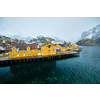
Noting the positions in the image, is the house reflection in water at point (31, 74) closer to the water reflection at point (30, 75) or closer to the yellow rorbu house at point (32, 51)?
the water reflection at point (30, 75)

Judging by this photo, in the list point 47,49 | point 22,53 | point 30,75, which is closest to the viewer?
point 30,75

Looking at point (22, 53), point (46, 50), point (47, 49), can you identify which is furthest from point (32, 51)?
point (47, 49)

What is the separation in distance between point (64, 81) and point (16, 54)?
25332mm

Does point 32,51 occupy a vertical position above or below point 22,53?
above

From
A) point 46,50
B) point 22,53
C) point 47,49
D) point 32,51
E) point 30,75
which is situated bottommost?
point 30,75

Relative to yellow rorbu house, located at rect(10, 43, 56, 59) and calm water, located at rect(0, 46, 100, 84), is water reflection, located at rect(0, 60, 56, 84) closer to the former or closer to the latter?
calm water, located at rect(0, 46, 100, 84)

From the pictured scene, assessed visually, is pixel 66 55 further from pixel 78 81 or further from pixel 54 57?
pixel 78 81

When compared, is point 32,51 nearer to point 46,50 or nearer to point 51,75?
point 46,50

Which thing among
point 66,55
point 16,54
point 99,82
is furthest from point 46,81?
point 66,55

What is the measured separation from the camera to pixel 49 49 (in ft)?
102

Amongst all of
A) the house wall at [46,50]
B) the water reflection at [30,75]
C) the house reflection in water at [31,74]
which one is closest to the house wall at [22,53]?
the house wall at [46,50]

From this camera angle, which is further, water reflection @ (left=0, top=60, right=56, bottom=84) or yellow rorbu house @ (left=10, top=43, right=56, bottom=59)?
yellow rorbu house @ (left=10, top=43, right=56, bottom=59)

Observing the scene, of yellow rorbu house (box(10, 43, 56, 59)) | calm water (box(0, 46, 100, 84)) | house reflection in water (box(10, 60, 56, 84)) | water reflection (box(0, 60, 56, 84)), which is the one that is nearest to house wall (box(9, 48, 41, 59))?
yellow rorbu house (box(10, 43, 56, 59))

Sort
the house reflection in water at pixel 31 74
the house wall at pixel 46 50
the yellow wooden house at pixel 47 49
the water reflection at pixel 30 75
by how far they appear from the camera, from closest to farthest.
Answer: the water reflection at pixel 30 75 → the house reflection in water at pixel 31 74 → the yellow wooden house at pixel 47 49 → the house wall at pixel 46 50
